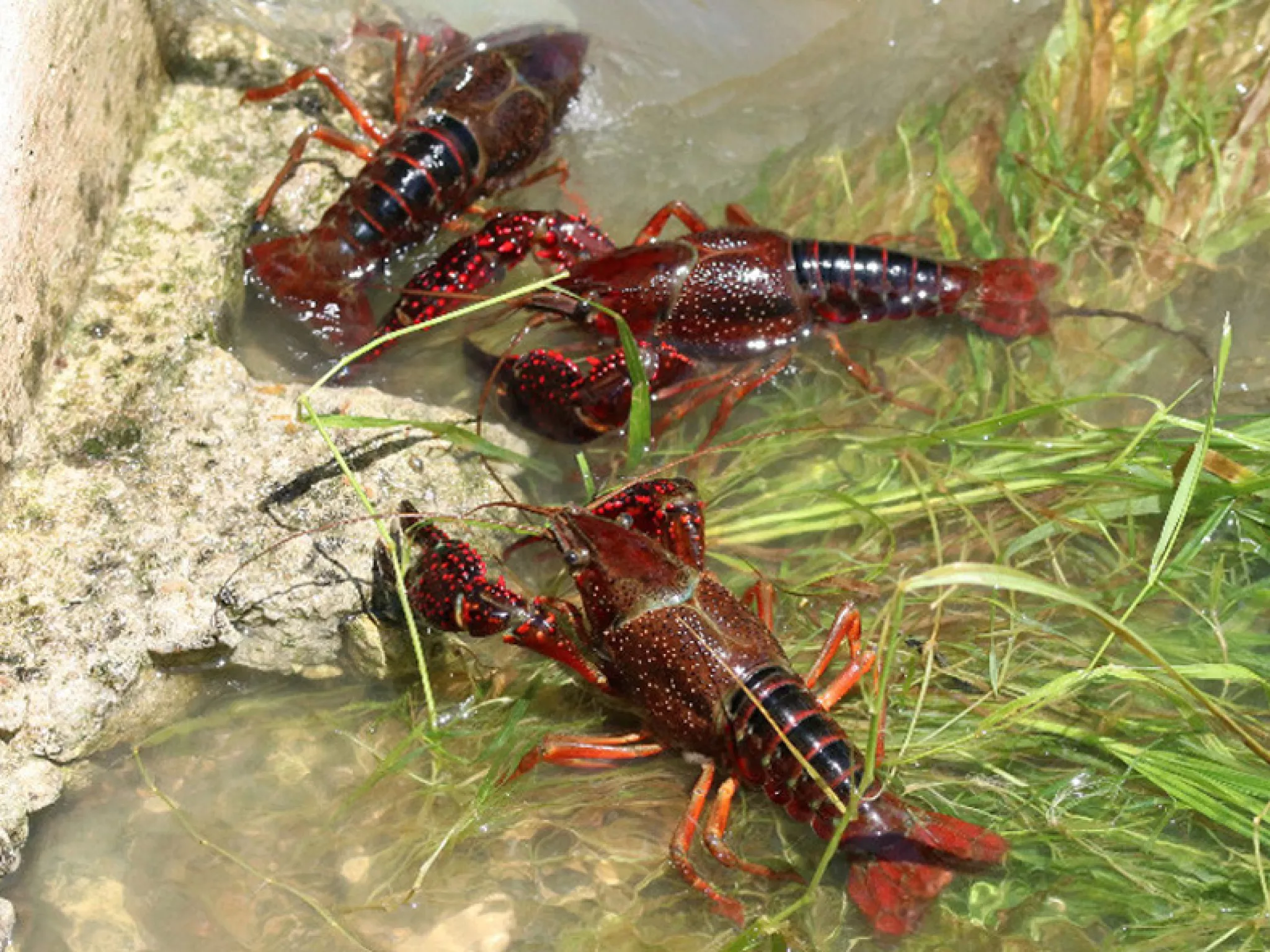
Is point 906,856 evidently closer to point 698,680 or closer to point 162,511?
point 698,680

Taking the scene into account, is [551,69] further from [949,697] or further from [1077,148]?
[949,697]

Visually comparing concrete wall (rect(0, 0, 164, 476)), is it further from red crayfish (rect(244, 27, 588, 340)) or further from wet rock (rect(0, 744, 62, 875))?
wet rock (rect(0, 744, 62, 875))

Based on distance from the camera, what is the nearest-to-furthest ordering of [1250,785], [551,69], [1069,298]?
[1250,785] → [1069,298] → [551,69]

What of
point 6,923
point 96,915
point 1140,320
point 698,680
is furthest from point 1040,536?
point 6,923

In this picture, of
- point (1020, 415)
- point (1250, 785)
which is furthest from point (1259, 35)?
point (1250, 785)

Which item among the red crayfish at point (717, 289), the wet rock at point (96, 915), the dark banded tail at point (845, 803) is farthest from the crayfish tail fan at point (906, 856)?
the wet rock at point (96, 915)

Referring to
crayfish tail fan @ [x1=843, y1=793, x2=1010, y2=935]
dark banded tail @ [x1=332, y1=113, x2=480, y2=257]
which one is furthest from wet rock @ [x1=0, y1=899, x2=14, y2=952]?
dark banded tail @ [x1=332, y1=113, x2=480, y2=257]

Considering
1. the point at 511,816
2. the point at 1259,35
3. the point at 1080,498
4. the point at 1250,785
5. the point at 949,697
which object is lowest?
the point at 511,816
